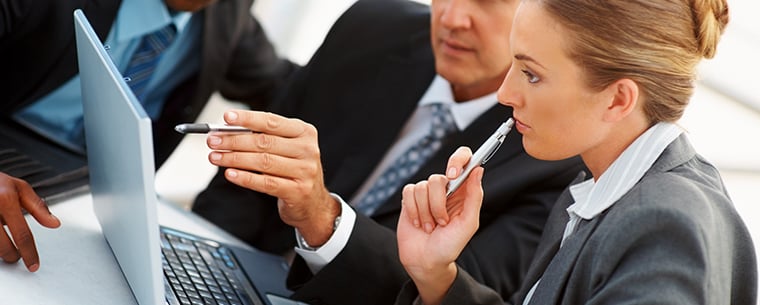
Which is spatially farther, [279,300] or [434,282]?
[279,300]

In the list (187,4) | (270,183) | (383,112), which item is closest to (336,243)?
(270,183)

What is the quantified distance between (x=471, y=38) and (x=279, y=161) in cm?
56

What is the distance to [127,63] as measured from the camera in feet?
6.65

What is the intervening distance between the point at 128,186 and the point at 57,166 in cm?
70

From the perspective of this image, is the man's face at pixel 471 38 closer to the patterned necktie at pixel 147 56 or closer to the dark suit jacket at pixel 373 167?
the dark suit jacket at pixel 373 167

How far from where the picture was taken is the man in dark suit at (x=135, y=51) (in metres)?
1.83

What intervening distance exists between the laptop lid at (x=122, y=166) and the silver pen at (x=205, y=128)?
3.5 inches

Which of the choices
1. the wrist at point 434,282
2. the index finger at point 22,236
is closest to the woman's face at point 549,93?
the wrist at point 434,282

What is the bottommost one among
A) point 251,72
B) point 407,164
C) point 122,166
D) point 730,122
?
point 730,122

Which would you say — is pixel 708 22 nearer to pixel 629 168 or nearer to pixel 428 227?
pixel 629 168

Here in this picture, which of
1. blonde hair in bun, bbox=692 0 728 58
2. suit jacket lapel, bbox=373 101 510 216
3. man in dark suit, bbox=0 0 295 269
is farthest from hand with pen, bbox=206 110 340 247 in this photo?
man in dark suit, bbox=0 0 295 269

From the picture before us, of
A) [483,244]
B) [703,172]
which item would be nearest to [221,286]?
[483,244]

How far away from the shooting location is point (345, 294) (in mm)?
1476

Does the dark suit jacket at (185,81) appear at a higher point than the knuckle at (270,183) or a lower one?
lower
